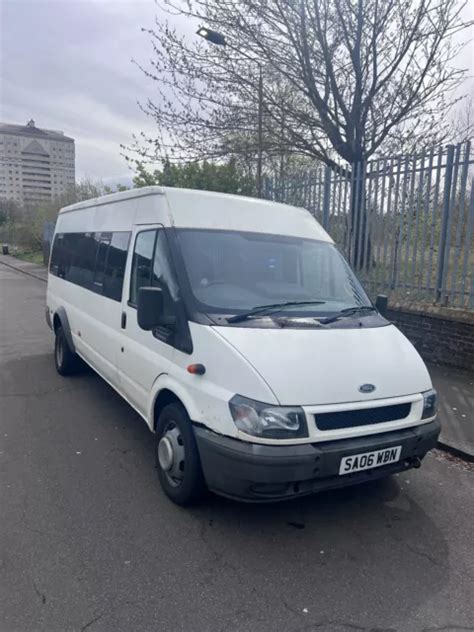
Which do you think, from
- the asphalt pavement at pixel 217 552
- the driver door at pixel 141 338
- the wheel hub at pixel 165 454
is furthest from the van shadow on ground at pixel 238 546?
the driver door at pixel 141 338

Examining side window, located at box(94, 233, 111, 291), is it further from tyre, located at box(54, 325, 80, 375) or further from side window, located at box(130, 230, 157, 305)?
tyre, located at box(54, 325, 80, 375)

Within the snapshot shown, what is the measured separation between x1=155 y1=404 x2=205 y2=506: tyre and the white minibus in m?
0.01

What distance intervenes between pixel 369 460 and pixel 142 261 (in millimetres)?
2373

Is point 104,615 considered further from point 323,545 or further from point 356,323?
point 356,323

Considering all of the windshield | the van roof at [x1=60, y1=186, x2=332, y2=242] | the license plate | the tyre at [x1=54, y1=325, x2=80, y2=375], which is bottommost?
the tyre at [x1=54, y1=325, x2=80, y2=375]

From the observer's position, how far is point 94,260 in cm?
506

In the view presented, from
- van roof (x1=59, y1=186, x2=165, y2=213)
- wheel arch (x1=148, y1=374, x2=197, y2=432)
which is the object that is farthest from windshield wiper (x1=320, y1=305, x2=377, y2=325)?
van roof (x1=59, y1=186, x2=165, y2=213)

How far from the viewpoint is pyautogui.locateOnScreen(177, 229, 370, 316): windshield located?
321cm

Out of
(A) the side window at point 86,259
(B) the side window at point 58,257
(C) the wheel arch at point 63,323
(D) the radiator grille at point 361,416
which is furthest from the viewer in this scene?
(B) the side window at point 58,257

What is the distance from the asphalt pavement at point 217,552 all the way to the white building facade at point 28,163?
248ft

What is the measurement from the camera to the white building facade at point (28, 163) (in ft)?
237

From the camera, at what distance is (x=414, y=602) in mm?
2328

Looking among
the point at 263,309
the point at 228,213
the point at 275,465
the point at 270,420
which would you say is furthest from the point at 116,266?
the point at 275,465

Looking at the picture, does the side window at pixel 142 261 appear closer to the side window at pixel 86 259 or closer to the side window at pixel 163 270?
the side window at pixel 163 270
